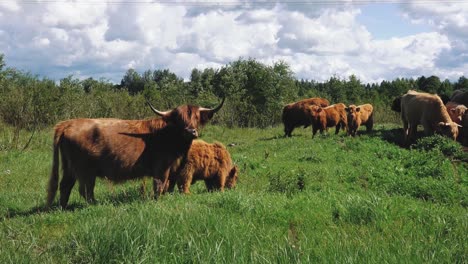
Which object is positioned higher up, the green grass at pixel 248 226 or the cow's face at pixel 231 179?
the green grass at pixel 248 226

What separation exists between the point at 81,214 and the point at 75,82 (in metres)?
26.8

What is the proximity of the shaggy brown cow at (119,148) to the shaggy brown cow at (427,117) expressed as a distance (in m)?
14.1

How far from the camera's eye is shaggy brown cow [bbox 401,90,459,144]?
65.0ft

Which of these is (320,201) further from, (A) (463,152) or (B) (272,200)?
(A) (463,152)

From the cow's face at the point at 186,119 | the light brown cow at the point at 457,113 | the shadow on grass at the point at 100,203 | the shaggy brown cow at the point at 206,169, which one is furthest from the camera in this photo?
the light brown cow at the point at 457,113

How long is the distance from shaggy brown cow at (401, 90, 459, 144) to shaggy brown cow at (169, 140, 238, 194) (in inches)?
482

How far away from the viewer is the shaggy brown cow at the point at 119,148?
28.3 ft

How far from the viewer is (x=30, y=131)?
2203 cm

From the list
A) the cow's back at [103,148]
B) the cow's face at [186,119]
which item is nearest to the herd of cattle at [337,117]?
the cow's face at [186,119]

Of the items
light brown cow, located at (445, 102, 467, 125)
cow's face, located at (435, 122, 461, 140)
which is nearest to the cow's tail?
cow's face, located at (435, 122, 461, 140)

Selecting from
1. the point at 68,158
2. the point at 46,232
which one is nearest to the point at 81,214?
the point at 46,232

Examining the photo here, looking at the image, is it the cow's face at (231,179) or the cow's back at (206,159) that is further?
the cow's face at (231,179)

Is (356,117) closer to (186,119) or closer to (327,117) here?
(327,117)

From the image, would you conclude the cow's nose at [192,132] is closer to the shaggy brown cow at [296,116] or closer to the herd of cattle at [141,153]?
the herd of cattle at [141,153]
